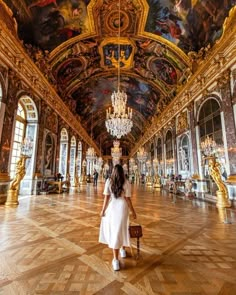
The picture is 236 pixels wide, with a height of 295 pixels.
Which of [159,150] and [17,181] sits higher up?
→ [159,150]

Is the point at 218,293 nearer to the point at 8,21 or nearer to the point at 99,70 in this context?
the point at 8,21

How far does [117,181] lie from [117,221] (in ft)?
1.72

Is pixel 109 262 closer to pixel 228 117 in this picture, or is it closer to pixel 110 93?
pixel 228 117

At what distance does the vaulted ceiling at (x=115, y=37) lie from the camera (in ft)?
25.4

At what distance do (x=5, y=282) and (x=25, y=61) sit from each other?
9302mm

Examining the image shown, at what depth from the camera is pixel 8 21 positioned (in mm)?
6652

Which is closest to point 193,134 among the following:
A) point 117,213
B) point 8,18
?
point 117,213

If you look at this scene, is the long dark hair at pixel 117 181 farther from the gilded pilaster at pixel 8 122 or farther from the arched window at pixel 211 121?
the arched window at pixel 211 121

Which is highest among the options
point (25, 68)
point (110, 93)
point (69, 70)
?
point (110, 93)

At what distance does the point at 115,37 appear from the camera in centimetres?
1045

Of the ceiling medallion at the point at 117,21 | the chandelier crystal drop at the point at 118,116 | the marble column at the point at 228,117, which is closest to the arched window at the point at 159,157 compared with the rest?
the marble column at the point at 228,117

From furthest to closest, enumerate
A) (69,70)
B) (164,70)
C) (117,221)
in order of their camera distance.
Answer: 1. (164,70)
2. (69,70)
3. (117,221)

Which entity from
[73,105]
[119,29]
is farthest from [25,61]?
[73,105]

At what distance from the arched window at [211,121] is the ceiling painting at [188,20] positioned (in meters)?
3.22
